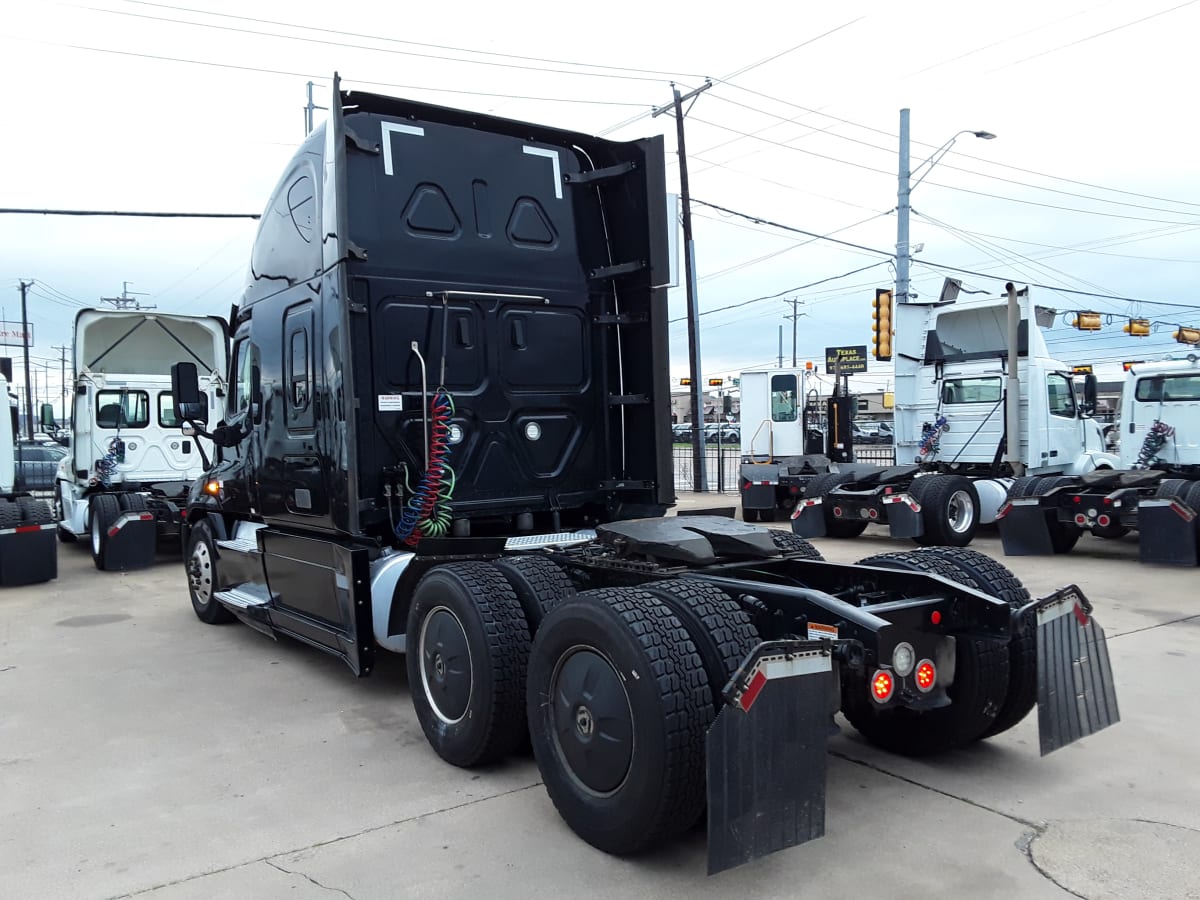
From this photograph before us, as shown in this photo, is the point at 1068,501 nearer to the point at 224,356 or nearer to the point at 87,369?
the point at 224,356

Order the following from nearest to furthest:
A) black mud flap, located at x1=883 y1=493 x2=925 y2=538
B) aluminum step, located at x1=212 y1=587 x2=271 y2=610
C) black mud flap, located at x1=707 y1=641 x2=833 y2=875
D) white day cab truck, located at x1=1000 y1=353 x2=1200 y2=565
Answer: black mud flap, located at x1=707 y1=641 x2=833 y2=875
aluminum step, located at x1=212 y1=587 x2=271 y2=610
white day cab truck, located at x1=1000 y1=353 x2=1200 y2=565
black mud flap, located at x1=883 y1=493 x2=925 y2=538

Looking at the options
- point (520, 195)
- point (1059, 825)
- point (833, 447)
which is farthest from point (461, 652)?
point (833, 447)

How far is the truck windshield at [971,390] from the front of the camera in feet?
43.1

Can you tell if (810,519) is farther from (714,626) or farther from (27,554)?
(714,626)

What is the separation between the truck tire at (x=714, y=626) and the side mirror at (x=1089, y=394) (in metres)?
12.1

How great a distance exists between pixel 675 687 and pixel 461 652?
5.01 feet

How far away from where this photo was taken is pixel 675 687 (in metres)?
3.18

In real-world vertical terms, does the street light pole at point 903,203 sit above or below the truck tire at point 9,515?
above

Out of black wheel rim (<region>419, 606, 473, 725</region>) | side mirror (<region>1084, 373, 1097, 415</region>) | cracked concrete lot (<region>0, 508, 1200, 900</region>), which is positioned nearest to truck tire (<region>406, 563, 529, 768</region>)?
black wheel rim (<region>419, 606, 473, 725</region>)

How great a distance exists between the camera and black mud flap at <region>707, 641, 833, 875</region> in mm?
Answer: 2928

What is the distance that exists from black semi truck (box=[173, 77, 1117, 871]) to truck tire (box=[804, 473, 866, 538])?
24.2ft

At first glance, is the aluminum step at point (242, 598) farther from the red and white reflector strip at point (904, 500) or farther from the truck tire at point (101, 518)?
the red and white reflector strip at point (904, 500)

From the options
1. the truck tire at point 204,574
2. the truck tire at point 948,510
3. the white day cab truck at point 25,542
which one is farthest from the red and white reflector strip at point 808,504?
the white day cab truck at point 25,542

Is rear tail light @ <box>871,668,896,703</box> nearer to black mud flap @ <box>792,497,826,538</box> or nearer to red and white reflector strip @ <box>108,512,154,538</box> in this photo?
black mud flap @ <box>792,497,826,538</box>
